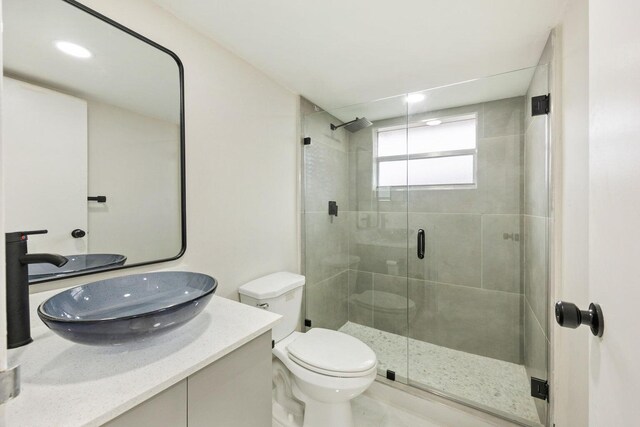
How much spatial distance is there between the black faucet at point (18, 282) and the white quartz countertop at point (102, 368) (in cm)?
5

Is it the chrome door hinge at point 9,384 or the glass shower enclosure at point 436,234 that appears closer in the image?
the chrome door hinge at point 9,384

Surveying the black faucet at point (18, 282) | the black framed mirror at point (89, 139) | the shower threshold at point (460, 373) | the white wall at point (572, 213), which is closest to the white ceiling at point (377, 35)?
the white wall at point (572, 213)

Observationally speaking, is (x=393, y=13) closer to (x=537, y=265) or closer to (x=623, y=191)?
(x=623, y=191)

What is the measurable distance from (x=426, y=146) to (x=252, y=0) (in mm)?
1629

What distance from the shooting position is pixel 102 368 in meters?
0.67

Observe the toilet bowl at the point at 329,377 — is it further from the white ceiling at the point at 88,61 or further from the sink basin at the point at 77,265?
the white ceiling at the point at 88,61

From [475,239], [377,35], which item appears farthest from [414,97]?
[475,239]

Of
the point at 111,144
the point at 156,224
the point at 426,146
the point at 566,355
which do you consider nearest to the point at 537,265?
the point at 566,355

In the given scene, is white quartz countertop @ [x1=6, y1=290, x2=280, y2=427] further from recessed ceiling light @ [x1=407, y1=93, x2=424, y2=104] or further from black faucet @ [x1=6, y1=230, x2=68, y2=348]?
recessed ceiling light @ [x1=407, y1=93, x2=424, y2=104]

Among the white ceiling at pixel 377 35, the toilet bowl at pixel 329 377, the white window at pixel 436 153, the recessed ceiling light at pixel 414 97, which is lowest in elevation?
the toilet bowl at pixel 329 377

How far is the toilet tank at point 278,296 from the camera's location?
1518mm

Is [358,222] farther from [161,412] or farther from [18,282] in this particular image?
[18,282]

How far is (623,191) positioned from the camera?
457 millimetres

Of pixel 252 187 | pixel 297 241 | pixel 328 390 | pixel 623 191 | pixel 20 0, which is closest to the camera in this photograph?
pixel 623 191
